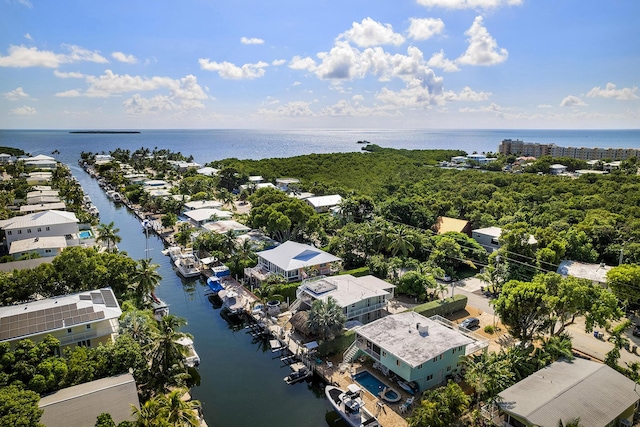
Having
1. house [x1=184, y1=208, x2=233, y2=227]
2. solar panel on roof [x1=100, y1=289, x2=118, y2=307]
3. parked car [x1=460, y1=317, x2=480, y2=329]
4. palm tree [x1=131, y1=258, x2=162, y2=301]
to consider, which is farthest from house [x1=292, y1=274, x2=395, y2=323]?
house [x1=184, y1=208, x2=233, y2=227]

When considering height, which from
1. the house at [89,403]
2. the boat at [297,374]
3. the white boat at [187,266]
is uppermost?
the house at [89,403]

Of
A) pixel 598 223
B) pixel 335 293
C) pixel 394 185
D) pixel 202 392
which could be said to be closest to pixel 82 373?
pixel 202 392

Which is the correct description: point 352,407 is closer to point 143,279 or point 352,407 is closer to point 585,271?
point 143,279

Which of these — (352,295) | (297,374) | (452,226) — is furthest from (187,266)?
(452,226)

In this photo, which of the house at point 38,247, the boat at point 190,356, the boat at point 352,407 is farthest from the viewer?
the house at point 38,247

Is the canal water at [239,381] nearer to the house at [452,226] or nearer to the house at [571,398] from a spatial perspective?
the house at [571,398]

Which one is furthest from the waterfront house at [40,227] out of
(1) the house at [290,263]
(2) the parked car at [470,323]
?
(2) the parked car at [470,323]
